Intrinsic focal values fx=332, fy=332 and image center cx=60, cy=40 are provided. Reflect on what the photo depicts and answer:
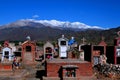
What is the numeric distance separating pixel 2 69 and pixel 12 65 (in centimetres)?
183

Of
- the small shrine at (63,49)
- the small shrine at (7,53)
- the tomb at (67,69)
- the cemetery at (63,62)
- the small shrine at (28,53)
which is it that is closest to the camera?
the tomb at (67,69)

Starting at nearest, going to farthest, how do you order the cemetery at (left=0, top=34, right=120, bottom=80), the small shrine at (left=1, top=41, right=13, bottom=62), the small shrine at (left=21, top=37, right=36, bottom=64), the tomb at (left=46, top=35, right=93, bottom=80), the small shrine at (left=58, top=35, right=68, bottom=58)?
the tomb at (left=46, top=35, right=93, bottom=80) < the cemetery at (left=0, top=34, right=120, bottom=80) < the small shrine at (left=21, top=37, right=36, bottom=64) < the small shrine at (left=58, top=35, right=68, bottom=58) < the small shrine at (left=1, top=41, right=13, bottom=62)

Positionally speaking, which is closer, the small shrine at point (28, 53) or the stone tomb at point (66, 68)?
the stone tomb at point (66, 68)

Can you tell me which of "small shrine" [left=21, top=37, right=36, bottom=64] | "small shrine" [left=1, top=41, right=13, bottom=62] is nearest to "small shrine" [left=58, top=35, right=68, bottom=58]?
"small shrine" [left=21, top=37, right=36, bottom=64]

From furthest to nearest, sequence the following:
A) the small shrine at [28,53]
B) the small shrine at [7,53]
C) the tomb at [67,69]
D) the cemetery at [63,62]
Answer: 1. the small shrine at [7,53]
2. the small shrine at [28,53]
3. the cemetery at [63,62]
4. the tomb at [67,69]

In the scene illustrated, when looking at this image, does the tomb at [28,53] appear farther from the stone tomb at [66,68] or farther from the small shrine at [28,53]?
the stone tomb at [66,68]

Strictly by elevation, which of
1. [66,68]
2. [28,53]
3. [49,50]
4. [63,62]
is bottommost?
[66,68]

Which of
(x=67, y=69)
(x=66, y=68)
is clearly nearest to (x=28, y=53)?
(x=67, y=69)

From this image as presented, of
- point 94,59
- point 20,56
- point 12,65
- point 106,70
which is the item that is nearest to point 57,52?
point 20,56

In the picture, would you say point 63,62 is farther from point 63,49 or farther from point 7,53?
point 7,53

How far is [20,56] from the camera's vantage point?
60031mm

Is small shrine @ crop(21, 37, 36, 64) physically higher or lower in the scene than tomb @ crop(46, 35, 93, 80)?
higher

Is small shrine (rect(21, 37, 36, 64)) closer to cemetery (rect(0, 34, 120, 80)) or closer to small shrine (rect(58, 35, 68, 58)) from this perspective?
cemetery (rect(0, 34, 120, 80))

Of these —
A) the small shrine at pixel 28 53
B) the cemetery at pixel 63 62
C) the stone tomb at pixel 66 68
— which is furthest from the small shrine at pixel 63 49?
the stone tomb at pixel 66 68
